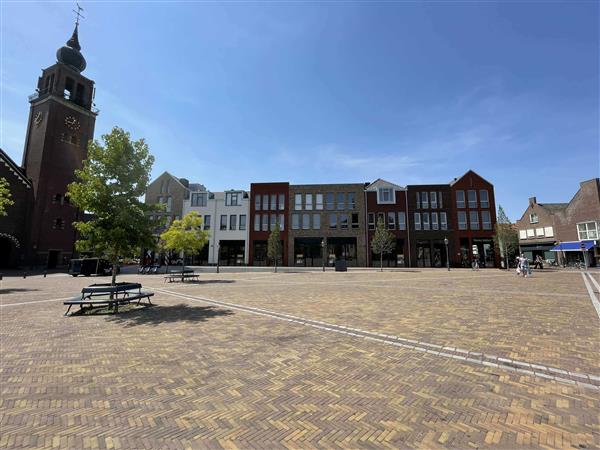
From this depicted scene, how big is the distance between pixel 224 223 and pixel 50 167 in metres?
23.8

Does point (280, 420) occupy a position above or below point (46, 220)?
below

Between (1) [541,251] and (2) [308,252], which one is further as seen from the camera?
(1) [541,251]

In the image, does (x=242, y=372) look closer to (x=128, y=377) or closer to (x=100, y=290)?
(x=128, y=377)

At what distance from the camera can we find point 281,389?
4.14 meters

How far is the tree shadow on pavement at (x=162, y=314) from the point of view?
28.0ft

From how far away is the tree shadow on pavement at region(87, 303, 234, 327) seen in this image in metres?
8.53

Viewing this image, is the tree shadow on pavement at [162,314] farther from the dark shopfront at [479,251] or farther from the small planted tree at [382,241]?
the dark shopfront at [479,251]

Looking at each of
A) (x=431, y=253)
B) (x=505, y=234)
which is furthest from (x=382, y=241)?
(x=505, y=234)

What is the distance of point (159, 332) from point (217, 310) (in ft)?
9.25

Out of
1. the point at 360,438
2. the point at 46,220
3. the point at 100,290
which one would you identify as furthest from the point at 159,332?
the point at 46,220

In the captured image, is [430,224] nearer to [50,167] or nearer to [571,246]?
[571,246]

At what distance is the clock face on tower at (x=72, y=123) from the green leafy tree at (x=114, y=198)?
41259mm

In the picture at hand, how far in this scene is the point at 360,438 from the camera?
3.02 meters

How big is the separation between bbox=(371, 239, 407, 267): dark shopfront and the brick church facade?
4248 cm
